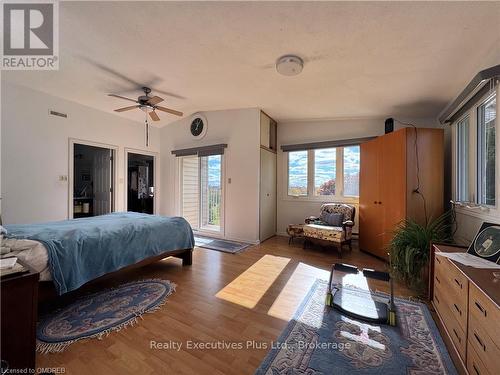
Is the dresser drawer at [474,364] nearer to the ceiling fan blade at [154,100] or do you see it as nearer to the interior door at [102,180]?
the ceiling fan blade at [154,100]

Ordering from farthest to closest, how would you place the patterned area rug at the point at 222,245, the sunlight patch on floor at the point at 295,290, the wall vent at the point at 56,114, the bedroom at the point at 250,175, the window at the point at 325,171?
1. the window at the point at 325,171
2. the patterned area rug at the point at 222,245
3. the wall vent at the point at 56,114
4. the sunlight patch on floor at the point at 295,290
5. the bedroom at the point at 250,175

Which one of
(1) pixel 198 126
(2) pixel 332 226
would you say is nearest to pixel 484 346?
(2) pixel 332 226

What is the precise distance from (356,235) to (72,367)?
4324mm

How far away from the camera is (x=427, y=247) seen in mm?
2309

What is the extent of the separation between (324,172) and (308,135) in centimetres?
86

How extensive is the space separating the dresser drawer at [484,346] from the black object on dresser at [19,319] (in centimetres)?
242

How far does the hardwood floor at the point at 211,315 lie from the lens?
4.61 feet

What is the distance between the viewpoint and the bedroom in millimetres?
1527

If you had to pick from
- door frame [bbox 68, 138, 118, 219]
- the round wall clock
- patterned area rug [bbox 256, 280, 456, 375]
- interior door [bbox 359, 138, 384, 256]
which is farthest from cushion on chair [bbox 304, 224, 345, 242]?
door frame [bbox 68, 138, 118, 219]

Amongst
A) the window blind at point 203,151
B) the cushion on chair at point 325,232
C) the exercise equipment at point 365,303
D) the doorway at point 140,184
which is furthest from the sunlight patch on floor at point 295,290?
the doorway at point 140,184

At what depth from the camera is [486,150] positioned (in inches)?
89.4

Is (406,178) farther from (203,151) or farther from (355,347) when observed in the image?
(203,151)

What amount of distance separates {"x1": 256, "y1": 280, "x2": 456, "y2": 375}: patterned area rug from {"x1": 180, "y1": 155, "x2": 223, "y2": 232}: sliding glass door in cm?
314

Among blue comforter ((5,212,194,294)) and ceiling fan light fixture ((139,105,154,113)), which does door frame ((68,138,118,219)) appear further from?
blue comforter ((5,212,194,294))
